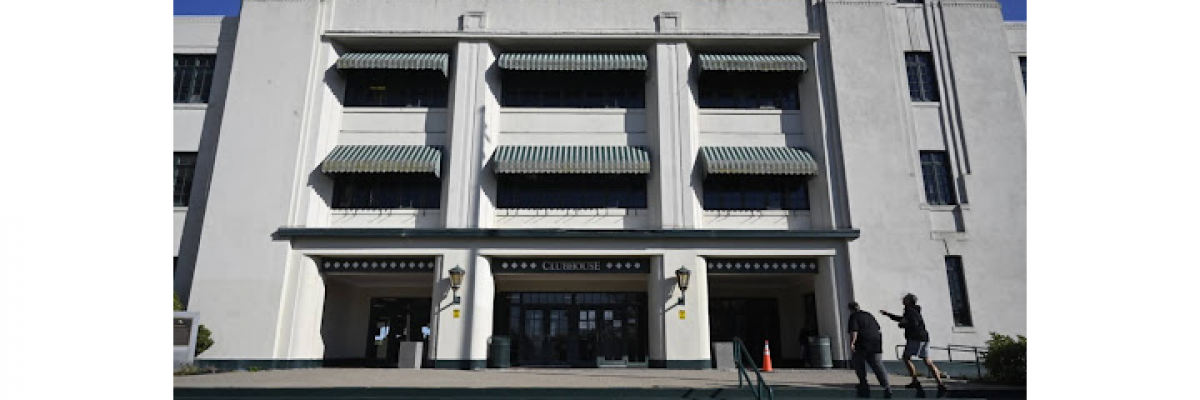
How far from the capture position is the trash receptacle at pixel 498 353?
16719 mm

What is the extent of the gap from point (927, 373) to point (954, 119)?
25.3 feet

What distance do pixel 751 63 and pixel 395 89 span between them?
10.6 m

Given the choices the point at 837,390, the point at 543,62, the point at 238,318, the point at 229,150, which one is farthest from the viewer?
the point at 543,62

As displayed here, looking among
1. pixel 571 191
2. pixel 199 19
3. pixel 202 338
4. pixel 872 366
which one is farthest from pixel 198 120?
pixel 872 366

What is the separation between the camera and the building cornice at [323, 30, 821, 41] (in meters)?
19.0

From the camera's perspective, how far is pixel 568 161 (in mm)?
17672

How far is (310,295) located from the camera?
17234 mm

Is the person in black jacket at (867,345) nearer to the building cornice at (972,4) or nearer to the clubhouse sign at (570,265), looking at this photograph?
the clubhouse sign at (570,265)

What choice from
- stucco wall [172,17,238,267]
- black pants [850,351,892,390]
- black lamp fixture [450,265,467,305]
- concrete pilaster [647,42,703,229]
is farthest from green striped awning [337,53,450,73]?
black pants [850,351,892,390]

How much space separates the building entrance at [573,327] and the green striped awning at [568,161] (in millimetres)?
4567

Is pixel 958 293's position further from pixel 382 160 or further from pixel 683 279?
pixel 382 160

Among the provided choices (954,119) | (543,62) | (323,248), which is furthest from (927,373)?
(323,248)

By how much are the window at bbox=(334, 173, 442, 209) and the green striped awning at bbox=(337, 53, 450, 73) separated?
10.0 feet

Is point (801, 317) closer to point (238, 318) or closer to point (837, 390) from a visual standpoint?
point (837, 390)
